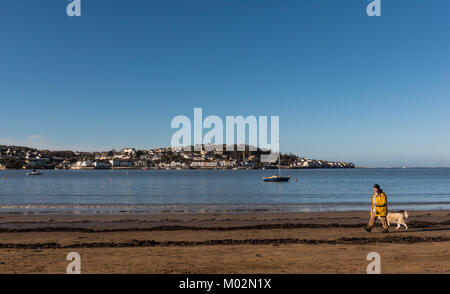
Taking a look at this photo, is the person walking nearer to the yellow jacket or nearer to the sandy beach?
the yellow jacket

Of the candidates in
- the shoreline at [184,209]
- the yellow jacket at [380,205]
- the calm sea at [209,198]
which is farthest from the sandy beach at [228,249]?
the calm sea at [209,198]

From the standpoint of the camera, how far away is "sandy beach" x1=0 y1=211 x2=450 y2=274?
403 inches

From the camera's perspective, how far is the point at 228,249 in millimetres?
12852

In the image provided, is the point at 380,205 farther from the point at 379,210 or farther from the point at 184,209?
the point at 184,209

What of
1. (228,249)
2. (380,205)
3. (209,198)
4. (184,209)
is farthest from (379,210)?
(209,198)

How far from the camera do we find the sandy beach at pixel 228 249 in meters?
10.2

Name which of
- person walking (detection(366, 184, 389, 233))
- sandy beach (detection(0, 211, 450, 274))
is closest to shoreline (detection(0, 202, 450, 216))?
sandy beach (detection(0, 211, 450, 274))

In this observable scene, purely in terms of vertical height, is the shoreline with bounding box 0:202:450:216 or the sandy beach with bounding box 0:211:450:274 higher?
the sandy beach with bounding box 0:211:450:274
